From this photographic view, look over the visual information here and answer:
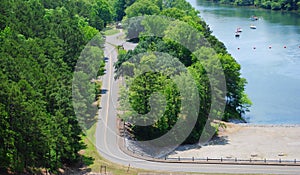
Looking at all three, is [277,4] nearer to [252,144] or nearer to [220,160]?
[252,144]

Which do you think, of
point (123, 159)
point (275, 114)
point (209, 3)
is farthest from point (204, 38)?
point (209, 3)

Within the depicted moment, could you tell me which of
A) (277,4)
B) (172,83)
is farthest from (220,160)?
(277,4)

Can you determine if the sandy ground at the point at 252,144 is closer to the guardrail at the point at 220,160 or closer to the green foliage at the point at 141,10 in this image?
the guardrail at the point at 220,160

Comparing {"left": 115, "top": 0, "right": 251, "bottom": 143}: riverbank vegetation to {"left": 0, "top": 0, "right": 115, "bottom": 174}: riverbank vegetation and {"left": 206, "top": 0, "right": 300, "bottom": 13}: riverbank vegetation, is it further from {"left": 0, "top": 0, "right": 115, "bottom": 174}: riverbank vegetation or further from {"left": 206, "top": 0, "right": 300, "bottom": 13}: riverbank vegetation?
{"left": 206, "top": 0, "right": 300, "bottom": 13}: riverbank vegetation

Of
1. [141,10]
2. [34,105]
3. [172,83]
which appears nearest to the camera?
[34,105]

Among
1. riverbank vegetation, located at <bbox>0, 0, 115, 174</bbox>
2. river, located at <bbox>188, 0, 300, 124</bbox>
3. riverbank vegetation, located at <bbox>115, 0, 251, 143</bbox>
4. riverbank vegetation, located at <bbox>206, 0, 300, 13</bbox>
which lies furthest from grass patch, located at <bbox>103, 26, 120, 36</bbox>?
riverbank vegetation, located at <bbox>206, 0, 300, 13</bbox>

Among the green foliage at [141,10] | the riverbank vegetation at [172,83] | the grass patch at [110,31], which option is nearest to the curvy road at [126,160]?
the riverbank vegetation at [172,83]

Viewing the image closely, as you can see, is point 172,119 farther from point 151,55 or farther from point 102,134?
point 151,55
